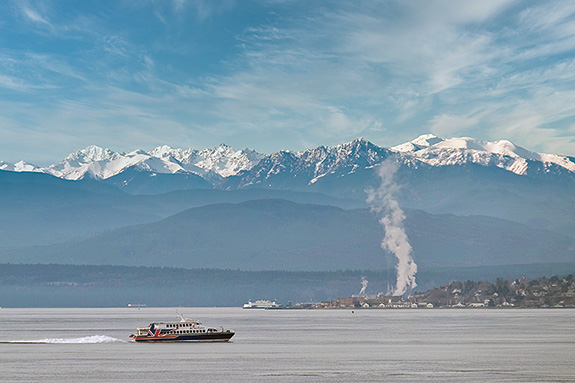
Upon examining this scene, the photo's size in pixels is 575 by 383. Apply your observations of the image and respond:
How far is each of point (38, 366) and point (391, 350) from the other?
66875 mm

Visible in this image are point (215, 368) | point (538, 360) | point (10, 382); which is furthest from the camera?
point (538, 360)

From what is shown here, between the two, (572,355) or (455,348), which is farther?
(455,348)

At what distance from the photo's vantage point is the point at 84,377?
463ft

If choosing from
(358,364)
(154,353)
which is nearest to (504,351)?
(358,364)

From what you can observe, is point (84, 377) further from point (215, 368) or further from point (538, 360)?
point (538, 360)

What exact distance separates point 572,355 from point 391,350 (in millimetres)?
33991

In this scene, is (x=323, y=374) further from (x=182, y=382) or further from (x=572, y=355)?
(x=572, y=355)

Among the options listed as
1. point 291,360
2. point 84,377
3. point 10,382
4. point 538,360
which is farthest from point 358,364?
point 10,382

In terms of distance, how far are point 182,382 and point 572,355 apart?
74048mm

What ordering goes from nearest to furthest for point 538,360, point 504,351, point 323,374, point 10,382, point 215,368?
point 10,382 < point 323,374 < point 215,368 < point 538,360 < point 504,351

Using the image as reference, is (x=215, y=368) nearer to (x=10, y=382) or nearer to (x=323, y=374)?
(x=323, y=374)

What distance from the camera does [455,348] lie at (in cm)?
19275

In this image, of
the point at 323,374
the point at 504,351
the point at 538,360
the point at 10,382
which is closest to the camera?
the point at 10,382

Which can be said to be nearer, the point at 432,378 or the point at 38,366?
the point at 432,378
